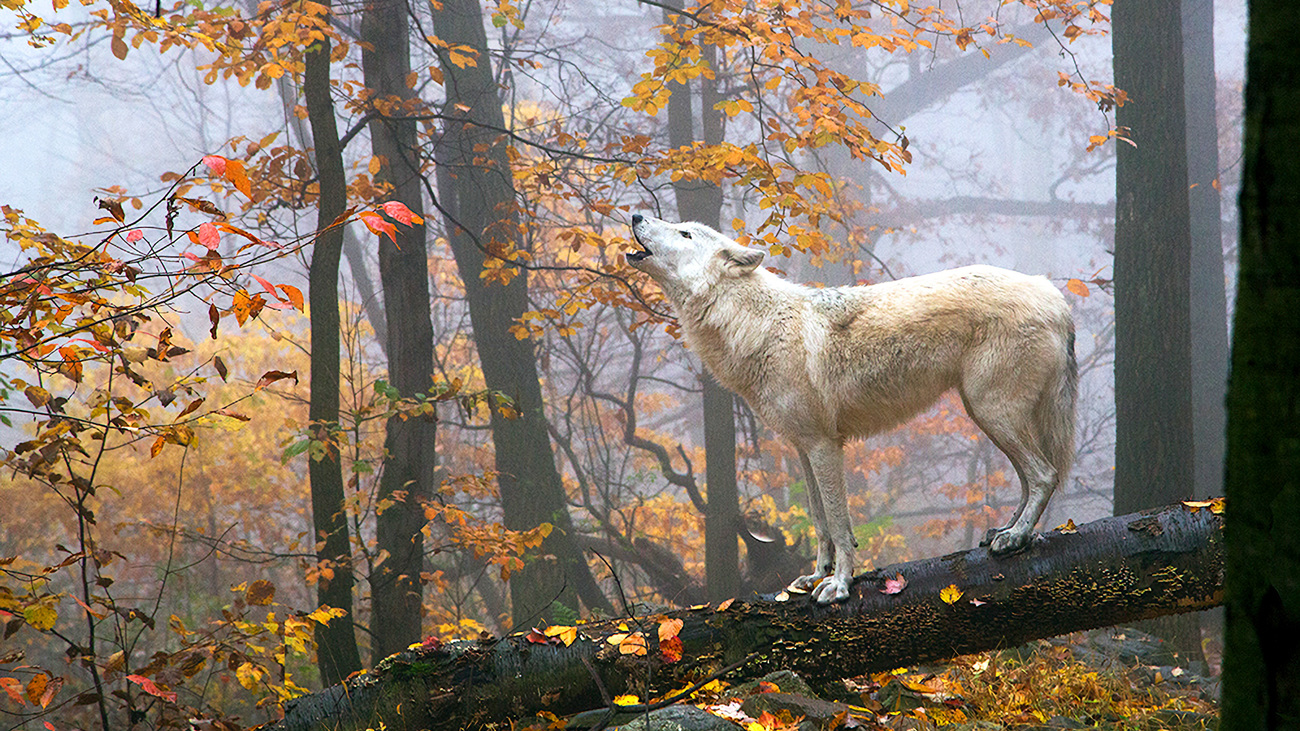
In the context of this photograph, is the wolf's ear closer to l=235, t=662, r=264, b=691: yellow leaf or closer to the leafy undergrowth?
the leafy undergrowth

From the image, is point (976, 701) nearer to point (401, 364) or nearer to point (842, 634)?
point (842, 634)

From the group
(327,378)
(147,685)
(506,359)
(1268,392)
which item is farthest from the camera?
(506,359)

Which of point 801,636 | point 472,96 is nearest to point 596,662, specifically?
point 801,636

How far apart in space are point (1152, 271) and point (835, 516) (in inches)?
180

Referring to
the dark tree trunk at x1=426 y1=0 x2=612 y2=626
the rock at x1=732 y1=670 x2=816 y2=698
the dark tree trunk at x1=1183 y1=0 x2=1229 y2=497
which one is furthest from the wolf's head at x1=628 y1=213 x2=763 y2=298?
Answer: the dark tree trunk at x1=1183 y1=0 x2=1229 y2=497

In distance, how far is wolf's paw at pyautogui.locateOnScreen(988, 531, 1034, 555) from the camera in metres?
3.79

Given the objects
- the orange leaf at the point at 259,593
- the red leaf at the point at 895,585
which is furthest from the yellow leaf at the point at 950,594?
the orange leaf at the point at 259,593

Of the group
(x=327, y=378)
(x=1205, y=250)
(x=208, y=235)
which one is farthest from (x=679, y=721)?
(x=1205, y=250)

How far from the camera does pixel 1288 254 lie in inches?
48.2

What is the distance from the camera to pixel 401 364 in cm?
574

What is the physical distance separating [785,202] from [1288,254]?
4.36 metres

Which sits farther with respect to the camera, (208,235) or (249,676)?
(249,676)

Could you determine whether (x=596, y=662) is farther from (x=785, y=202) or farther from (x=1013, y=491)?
(x=1013, y=491)

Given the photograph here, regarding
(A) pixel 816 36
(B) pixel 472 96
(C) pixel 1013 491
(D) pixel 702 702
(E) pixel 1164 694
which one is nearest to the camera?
(D) pixel 702 702
